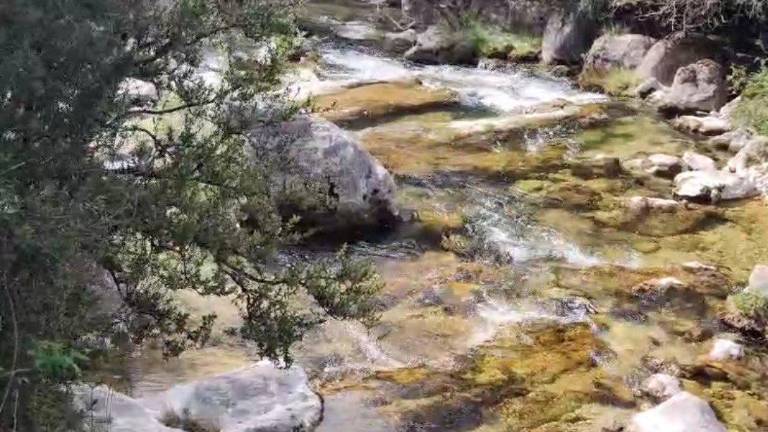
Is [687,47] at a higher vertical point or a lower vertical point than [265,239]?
lower

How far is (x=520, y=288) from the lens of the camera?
873cm

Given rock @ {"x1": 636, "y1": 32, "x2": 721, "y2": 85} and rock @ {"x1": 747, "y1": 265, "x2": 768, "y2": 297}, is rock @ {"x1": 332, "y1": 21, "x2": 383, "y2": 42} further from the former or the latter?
rock @ {"x1": 747, "y1": 265, "x2": 768, "y2": 297}

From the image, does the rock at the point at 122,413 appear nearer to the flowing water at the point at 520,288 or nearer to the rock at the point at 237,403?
the rock at the point at 237,403

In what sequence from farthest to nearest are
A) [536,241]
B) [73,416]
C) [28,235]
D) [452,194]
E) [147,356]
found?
[452,194] → [536,241] → [147,356] → [73,416] → [28,235]

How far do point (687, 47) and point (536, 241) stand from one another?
767 centimetres

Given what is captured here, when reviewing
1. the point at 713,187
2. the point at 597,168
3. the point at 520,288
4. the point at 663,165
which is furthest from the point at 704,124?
the point at 520,288

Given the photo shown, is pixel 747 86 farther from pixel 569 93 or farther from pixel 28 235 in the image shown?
pixel 28 235

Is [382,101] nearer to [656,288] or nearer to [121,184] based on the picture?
[656,288]

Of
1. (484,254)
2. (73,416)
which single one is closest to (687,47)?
(484,254)

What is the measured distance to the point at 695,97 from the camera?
14773mm

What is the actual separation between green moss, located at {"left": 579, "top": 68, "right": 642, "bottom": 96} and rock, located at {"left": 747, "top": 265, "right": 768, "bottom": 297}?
7.60 meters

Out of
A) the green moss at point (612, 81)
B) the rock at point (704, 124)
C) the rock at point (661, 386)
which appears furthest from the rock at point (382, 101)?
the rock at point (661, 386)

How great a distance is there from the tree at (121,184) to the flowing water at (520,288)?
0.86 m

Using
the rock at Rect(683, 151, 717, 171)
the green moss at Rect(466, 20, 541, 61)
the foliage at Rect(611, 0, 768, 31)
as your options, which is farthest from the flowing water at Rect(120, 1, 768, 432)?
the green moss at Rect(466, 20, 541, 61)
